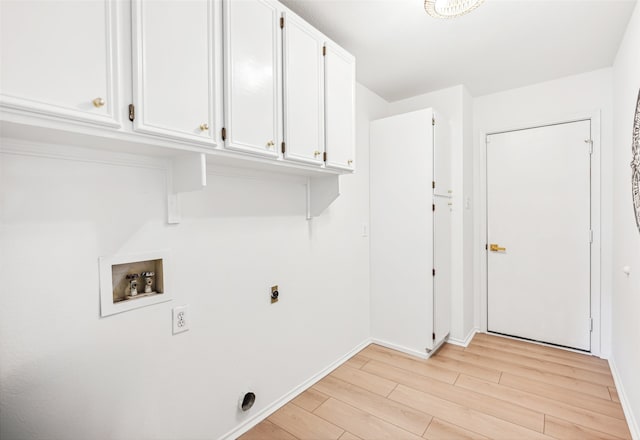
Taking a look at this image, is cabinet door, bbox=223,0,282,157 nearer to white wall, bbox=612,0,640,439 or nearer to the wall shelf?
the wall shelf

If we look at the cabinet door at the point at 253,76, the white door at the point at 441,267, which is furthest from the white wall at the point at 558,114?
the cabinet door at the point at 253,76

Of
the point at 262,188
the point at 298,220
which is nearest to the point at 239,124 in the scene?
the point at 262,188

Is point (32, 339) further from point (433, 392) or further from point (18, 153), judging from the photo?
point (433, 392)

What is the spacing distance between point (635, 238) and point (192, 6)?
254 centimetres

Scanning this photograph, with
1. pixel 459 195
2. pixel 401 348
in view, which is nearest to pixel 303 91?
pixel 459 195

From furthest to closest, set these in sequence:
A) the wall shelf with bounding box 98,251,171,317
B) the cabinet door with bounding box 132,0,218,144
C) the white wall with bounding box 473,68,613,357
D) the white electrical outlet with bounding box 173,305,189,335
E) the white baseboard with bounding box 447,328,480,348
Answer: the white baseboard with bounding box 447,328,480,348 → the white wall with bounding box 473,68,613,357 → the white electrical outlet with bounding box 173,305,189,335 → the wall shelf with bounding box 98,251,171,317 → the cabinet door with bounding box 132,0,218,144

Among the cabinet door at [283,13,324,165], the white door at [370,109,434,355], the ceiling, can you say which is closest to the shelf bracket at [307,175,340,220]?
the cabinet door at [283,13,324,165]

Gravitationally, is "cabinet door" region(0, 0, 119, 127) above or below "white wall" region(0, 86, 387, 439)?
above

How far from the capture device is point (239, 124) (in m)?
1.38

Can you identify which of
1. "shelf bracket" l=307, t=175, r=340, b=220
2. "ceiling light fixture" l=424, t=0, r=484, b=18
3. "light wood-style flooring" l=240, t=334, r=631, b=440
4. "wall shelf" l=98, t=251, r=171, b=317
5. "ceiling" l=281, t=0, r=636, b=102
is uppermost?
"ceiling" l=281, t=0, r=636, b=102

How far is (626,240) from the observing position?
6.51 feet

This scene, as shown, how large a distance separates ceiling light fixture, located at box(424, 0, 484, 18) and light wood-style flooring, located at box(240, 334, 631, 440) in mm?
2320

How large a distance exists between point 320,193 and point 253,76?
3.26ft

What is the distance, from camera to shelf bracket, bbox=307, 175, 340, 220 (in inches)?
86.4
